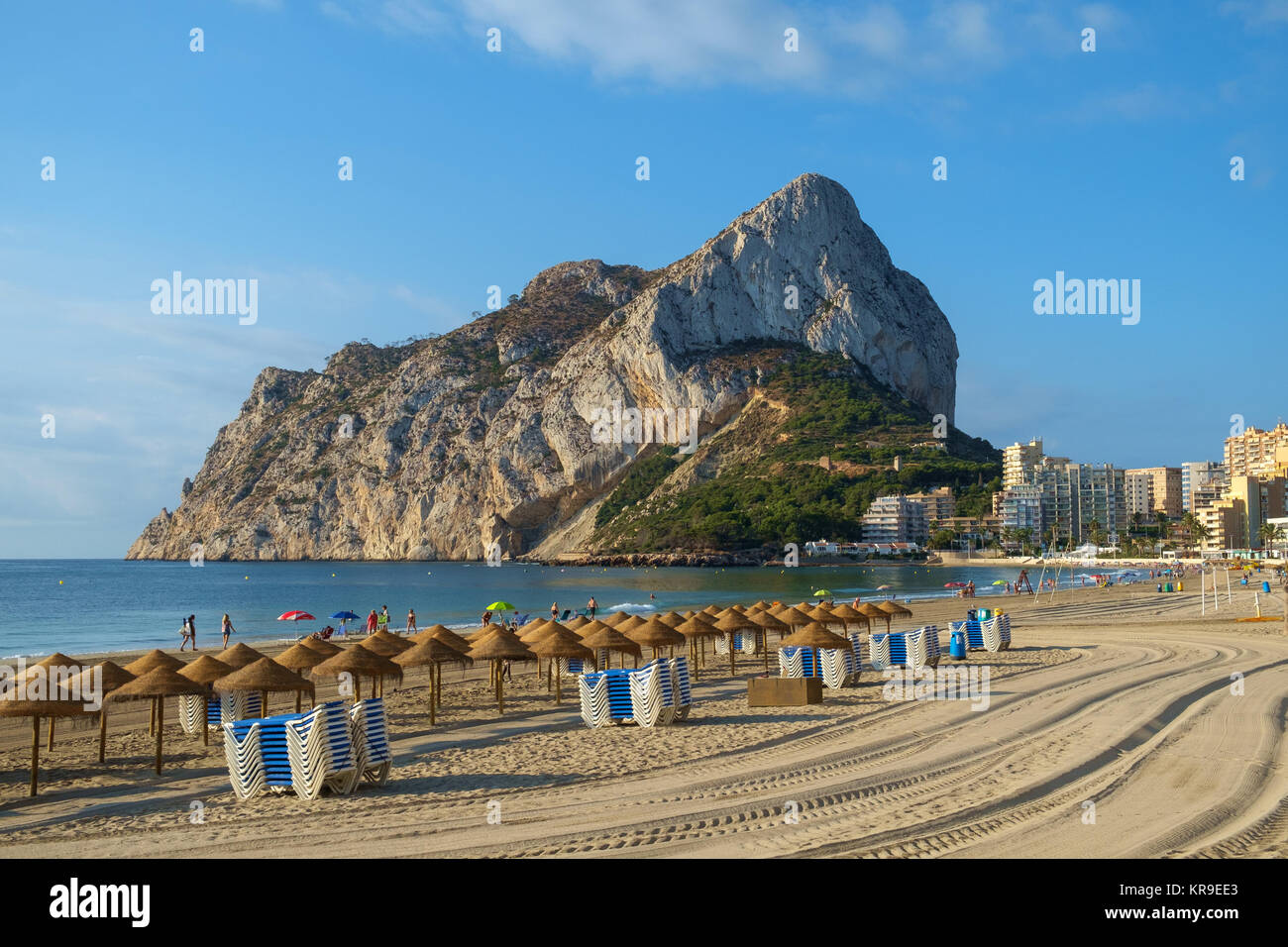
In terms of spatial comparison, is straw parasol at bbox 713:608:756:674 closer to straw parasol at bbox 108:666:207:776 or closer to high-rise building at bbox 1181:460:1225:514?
straw parasol at bbox 108:666:207:776

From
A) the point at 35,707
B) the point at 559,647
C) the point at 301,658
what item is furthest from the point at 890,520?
the point at 35,707

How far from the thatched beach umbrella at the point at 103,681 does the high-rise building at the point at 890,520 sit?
398 ft

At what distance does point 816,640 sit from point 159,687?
1146 centimetres

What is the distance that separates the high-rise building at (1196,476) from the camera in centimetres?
17262

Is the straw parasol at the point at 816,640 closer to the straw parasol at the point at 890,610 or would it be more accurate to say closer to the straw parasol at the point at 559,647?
the straw parasol at the point at 559,647

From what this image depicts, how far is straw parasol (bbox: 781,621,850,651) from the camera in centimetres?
1850

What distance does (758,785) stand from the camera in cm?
998

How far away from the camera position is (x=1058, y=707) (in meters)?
14.8

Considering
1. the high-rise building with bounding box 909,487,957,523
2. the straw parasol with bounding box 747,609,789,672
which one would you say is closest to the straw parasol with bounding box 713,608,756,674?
the straw parasol with bounding box 747,609,789,672

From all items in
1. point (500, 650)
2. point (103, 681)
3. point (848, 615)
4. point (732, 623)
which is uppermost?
point (103, 681)

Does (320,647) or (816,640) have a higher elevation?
(320,647)

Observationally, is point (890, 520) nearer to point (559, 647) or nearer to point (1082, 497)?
point (1082, 497)

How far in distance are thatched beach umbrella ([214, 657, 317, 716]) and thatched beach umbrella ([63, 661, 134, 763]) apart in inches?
Result: 44.3
